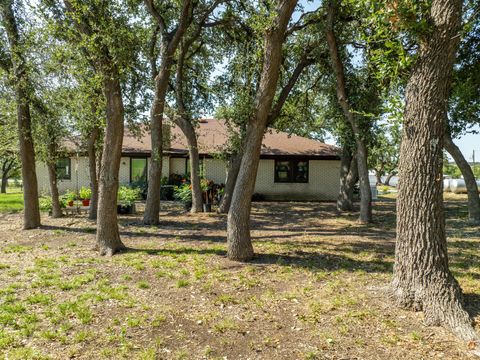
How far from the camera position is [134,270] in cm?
618

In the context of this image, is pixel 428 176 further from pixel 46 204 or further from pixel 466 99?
pixel 46 204

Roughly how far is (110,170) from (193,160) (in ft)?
22.7

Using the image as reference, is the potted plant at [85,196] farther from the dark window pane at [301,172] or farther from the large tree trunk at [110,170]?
the dark window pane at [301,172]

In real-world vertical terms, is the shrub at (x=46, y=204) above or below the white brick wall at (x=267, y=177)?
below

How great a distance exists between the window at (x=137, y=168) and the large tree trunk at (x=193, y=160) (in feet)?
23.6

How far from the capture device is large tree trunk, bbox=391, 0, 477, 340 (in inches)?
163

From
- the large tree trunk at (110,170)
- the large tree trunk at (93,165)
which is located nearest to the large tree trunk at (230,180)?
the large tree trunk at (93,165)

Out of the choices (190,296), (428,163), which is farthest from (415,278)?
(190,296)

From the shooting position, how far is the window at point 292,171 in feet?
68.7

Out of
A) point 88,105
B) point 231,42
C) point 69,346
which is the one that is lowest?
point 69,346

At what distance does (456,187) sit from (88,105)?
31.0 m

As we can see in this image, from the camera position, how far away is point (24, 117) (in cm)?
954

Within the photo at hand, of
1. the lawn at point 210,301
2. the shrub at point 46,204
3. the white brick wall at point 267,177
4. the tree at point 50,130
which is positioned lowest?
the lawn at point 210,301

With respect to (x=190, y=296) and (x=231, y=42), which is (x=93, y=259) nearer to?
(x=190, y=296)
